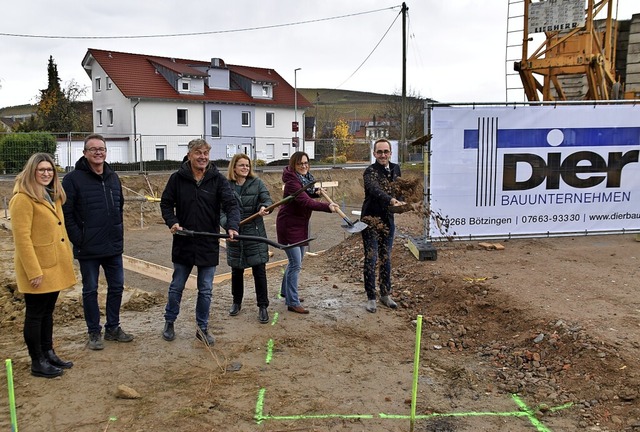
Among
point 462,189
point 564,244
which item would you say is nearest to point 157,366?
point 462,189

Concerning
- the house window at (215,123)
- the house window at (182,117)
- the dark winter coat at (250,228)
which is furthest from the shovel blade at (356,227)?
the house window at (215,123)

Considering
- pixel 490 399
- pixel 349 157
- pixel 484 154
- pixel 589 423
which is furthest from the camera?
pixel 349 157

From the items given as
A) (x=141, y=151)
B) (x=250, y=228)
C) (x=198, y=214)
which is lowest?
(x=250, y=228)

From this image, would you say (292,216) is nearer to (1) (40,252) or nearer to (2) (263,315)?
(2) (263,315)

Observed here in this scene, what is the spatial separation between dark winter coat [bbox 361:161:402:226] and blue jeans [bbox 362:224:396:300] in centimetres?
16

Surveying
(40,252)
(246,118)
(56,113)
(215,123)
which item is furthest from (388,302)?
(56,113)

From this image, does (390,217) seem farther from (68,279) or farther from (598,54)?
(598,54)

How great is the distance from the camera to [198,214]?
17.1 ft

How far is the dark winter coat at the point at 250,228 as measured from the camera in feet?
19.5

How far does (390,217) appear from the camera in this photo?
649cm

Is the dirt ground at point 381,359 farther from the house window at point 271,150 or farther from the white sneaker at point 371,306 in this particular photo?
the house window at point 271,150

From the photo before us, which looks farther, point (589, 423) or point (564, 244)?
point (564, 244)

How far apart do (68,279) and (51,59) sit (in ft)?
194

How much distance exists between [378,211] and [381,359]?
1898 mm
